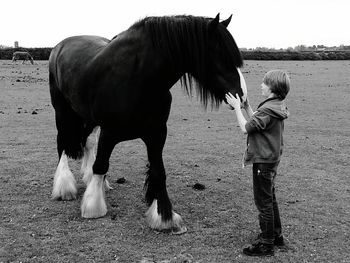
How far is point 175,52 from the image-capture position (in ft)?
13.1

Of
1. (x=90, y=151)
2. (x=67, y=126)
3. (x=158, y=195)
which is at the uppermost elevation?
(x=67, y=126)

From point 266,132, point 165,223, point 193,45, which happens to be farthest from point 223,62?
point 165,223

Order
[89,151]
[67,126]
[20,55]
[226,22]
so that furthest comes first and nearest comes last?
1. [20,55]
2. [89,151]
3. [67,126]
4. [226,22]

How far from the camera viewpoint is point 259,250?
385cm

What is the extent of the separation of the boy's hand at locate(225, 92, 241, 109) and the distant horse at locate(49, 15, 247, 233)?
0.16 ft

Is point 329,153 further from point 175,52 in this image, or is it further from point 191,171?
point 175,52

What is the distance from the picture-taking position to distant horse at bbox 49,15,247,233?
3.81 m

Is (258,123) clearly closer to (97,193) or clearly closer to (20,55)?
(97,193)

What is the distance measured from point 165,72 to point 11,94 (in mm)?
13631

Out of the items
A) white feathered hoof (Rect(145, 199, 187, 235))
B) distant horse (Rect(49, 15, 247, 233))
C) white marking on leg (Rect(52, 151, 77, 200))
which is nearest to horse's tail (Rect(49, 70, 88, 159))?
white marking on leg (Rect(52, 151, 77, 200))

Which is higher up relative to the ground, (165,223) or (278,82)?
(278,82)

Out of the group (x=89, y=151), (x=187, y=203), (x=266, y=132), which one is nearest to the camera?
(x=266, y=132)

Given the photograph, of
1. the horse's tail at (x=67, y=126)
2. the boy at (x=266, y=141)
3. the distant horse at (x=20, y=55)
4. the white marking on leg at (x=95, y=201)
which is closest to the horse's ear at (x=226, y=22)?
the boy at (x=266, y=141)

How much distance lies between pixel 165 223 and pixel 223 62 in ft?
5.76
